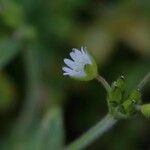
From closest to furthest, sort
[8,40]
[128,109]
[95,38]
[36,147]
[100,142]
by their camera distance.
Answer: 1. [128,109]
2. [36,147]
3. [8,40]
4. [100,142]
5. [95,38]

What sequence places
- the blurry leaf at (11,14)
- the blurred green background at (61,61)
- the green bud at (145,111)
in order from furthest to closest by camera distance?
the blurred green background at (61,61)
the blurry leaf at (11,14)
the green bud at (145,111)

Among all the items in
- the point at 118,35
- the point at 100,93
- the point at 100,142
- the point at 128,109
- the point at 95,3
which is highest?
the point at 95,3

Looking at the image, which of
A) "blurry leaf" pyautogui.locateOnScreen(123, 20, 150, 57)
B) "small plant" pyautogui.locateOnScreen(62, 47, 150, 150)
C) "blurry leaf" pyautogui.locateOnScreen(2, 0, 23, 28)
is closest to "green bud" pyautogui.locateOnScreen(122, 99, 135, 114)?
"small plant" pyautogui.locateOnScreen(62, 47, 150, 150)

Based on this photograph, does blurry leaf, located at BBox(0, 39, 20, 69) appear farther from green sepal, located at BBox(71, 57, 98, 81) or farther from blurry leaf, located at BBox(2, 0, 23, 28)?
green sepal, located at BBox(71, 57, 98, 81)

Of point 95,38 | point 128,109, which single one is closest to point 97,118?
point 95,38

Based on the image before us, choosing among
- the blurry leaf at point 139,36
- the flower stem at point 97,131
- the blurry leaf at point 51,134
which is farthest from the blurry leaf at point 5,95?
the flower stem at point 97,131

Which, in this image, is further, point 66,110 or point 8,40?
point 66,110

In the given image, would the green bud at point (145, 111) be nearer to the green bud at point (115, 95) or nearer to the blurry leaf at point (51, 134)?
the green bud at point (115, 95)

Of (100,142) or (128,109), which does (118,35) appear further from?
(128,109)
